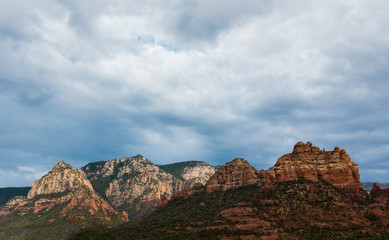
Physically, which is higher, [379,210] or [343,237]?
[379,210]

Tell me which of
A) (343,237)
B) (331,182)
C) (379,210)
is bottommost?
(343,237)

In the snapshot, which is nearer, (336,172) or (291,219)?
(291,219)

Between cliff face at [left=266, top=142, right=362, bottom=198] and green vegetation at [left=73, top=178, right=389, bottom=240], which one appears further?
cliff face at [left=266, top=142, right=362, bottom=198]

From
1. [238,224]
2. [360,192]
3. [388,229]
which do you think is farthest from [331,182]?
[238,224]

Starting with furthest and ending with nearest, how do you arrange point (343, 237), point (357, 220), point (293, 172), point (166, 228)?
point (293, 172)
point (166, 228)
point (357, 220)
point (343, 237)

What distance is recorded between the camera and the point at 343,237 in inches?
5669

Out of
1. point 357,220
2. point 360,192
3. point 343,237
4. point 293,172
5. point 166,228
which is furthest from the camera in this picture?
point 293,172

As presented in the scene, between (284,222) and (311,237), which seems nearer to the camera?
(311,237)

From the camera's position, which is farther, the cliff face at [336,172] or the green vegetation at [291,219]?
the cliff face at [336,172]

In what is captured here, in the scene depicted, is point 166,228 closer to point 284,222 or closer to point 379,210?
point 284,222

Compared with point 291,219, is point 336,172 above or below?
above

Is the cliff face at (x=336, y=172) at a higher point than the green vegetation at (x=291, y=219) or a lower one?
higher

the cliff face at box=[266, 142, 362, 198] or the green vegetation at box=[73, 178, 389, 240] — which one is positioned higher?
the cliff face at box=[266, 142, 362, 198]

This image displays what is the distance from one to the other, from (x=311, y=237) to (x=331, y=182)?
5738cm
